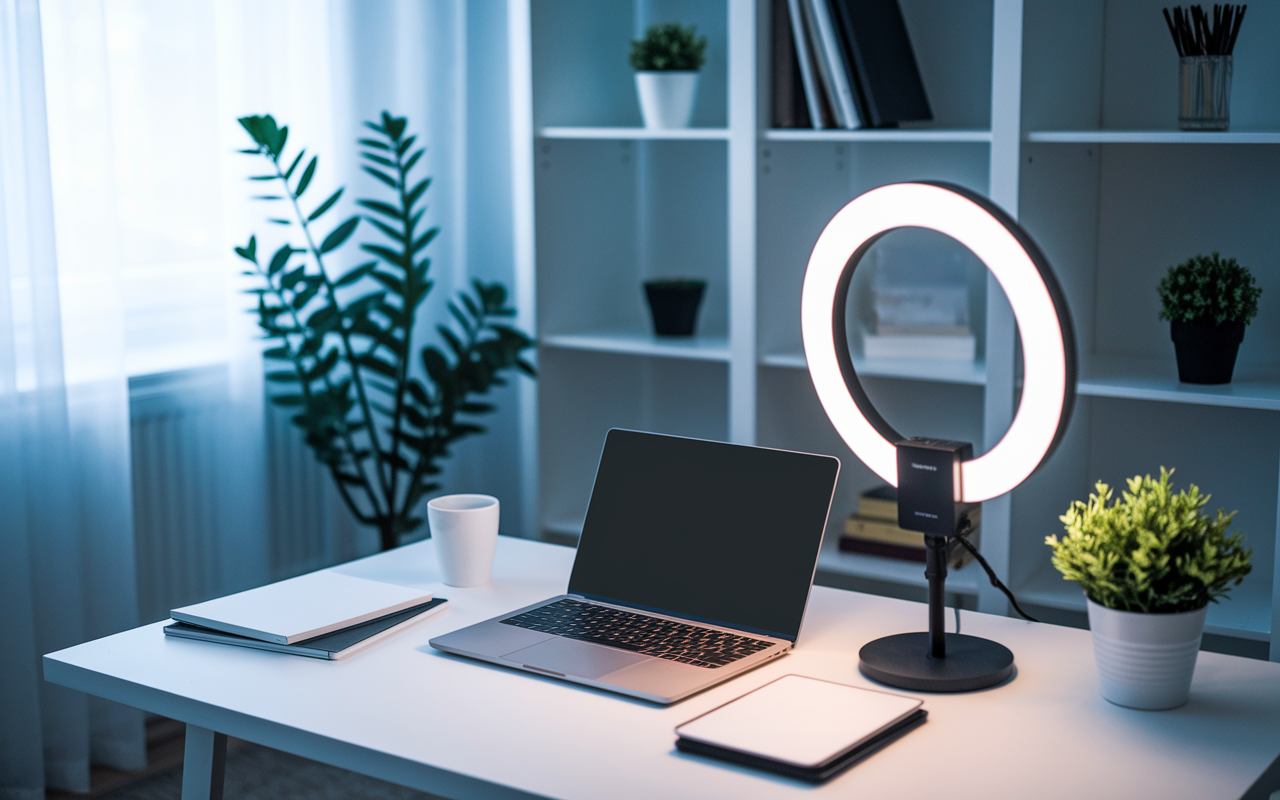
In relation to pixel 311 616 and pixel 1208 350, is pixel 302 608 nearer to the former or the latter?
pixel 311 616

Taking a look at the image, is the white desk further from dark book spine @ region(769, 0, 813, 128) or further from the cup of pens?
dark book spine @ region(769, 0, 813, 128)

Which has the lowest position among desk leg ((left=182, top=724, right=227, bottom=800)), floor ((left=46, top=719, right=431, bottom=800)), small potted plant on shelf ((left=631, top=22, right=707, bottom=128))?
floor ((left=46, top=719, right=431, bottom=800))

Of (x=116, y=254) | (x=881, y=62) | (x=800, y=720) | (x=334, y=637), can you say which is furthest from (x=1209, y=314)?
(x=116, y=254)

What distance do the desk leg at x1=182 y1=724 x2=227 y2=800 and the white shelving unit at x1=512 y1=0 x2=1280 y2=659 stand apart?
126 centimetres

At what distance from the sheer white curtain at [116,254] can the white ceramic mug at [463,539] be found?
1078 mm

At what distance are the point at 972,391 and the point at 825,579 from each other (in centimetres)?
49

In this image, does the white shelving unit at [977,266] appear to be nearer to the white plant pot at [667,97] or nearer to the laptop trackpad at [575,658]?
the white plant pot at [667,97]

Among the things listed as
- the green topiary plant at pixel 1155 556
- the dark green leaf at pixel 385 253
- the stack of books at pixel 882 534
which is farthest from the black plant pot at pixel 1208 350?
the dark green leaf at pixel 385 253

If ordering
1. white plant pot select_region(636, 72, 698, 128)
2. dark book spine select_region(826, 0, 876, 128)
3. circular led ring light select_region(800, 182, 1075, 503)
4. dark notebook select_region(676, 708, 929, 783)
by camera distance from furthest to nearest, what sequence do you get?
white plant pot select_region(636, 72, 698, 128) < dark book spine select_region(826, 0, 876, 128) < circular led ring light select_region(800, 182, 1075, 503) < dark notebook select_region(676, 708, 929, 783)

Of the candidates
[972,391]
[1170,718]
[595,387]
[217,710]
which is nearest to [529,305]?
[595,387]

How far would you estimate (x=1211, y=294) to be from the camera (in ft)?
6.51

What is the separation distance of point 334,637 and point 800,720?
533 mm

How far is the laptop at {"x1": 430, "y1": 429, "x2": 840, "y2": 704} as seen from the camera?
4.25 ft

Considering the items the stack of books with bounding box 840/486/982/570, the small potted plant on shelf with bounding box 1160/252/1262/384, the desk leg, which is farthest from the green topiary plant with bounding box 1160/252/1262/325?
the desk leg
